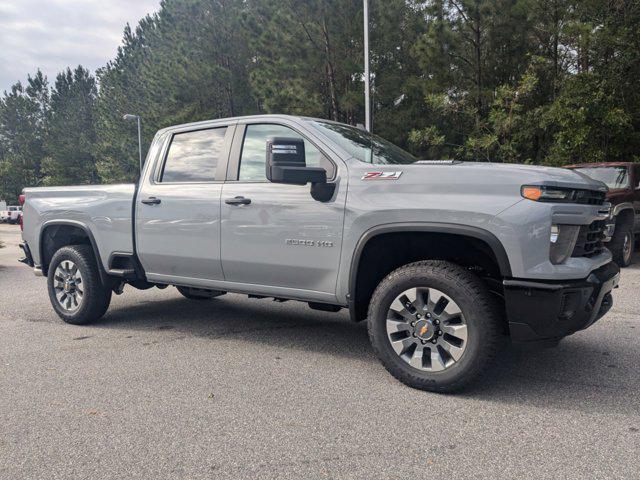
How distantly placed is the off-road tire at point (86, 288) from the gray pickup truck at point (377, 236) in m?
0.31

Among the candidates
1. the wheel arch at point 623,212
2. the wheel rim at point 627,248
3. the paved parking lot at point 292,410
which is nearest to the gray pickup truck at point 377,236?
the paved parking lot at point 292,410

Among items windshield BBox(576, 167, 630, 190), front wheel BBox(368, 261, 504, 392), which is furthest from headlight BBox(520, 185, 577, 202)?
windshield BBox(576, 167, 630, 190)

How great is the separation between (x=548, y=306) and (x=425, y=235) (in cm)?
91

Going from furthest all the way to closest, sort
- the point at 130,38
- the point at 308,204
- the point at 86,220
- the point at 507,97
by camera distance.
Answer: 1. the point at 130,38
2. the point at 507,97
3. the point at 86,220
4. the point at 308,204

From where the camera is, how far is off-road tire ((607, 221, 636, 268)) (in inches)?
341

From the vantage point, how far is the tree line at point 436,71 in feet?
46.4

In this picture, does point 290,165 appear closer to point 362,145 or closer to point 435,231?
point 362,145

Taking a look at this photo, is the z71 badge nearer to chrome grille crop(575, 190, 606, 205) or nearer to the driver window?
the driver window

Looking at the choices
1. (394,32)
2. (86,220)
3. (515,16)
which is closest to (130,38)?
(394,32)

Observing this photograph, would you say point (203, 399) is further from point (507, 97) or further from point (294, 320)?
point (507, 97)

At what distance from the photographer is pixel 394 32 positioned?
2075cm

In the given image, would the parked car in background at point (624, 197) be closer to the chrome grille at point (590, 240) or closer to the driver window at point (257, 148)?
the chrome grille at point (590, 240)

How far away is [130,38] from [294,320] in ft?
191

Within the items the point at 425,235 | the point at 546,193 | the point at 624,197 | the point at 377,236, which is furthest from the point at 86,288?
the point at 624,197
